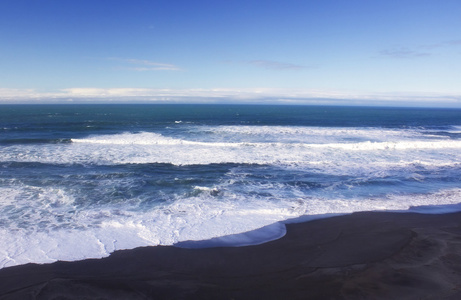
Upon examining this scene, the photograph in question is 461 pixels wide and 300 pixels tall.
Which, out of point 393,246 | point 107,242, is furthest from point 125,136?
point 393,246

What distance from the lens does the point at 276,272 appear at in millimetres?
6957

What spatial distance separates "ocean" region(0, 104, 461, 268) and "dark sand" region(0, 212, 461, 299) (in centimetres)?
74

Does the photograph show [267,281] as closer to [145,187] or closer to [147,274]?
[147,274]

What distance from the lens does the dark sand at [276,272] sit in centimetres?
623

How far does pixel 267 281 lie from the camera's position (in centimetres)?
661

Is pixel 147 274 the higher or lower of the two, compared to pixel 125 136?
lower

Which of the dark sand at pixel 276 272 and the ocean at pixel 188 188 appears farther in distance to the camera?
the ocean at pixel 188 188

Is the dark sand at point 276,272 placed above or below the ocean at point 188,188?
below

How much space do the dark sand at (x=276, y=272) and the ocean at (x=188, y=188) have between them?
→ 0.74 meters

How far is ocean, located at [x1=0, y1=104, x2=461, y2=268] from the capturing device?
891 centimetres

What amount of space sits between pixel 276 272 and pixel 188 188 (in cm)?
717

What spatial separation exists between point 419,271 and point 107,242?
8157mm

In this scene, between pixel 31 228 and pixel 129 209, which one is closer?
pixel 31 228

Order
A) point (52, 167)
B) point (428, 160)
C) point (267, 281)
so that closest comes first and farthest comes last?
point (267, 281)
point (52, 167)
point (428, 160)
